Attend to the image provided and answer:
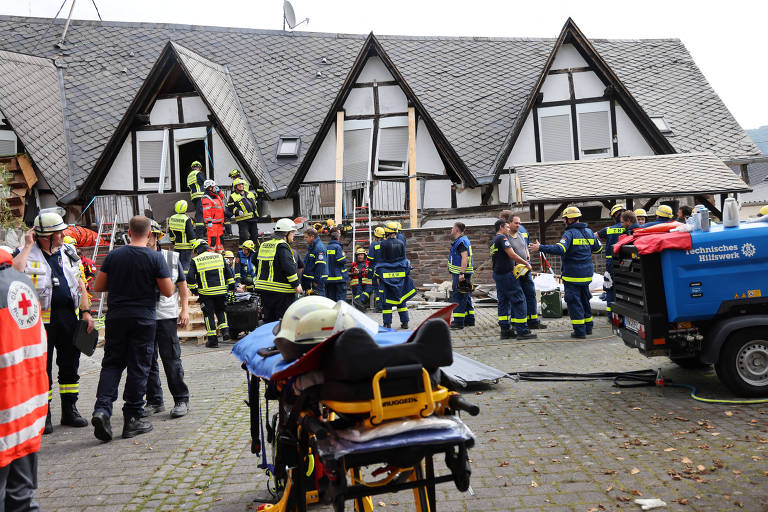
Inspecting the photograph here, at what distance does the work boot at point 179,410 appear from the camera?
22.7ft

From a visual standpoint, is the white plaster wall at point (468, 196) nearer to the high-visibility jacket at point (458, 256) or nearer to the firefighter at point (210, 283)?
the high-visibility jacket at point (458, 256)

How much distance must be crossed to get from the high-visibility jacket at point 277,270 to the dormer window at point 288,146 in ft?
38.9

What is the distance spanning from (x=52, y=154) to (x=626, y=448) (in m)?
20.4

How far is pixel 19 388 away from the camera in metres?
3.57

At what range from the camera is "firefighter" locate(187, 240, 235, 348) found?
11.9 meters

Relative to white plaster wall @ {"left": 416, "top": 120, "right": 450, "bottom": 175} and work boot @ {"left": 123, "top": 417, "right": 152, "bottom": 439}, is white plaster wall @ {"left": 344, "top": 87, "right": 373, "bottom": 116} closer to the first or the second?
white plaster wall @ {"left": 416, "top": 120, "right": 450, "bottom": 175}

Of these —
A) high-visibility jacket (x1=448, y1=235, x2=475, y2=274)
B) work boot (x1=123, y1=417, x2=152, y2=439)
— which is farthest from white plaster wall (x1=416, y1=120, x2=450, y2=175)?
work boot (x1=123, y1=417, x2=152, y2=439)

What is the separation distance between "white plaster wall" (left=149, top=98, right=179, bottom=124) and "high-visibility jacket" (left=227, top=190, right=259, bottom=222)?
16.0 feet

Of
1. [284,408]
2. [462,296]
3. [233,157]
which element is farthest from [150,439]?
[233,157]

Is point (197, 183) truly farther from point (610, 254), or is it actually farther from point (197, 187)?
point (610, 254)

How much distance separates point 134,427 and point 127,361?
637 millimetres

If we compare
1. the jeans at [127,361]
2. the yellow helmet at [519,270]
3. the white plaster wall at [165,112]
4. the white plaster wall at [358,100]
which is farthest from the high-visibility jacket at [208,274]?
the white plaster wall at [165,112]

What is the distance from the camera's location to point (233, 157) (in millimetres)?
20234

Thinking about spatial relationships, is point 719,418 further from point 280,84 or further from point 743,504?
point 280,84
